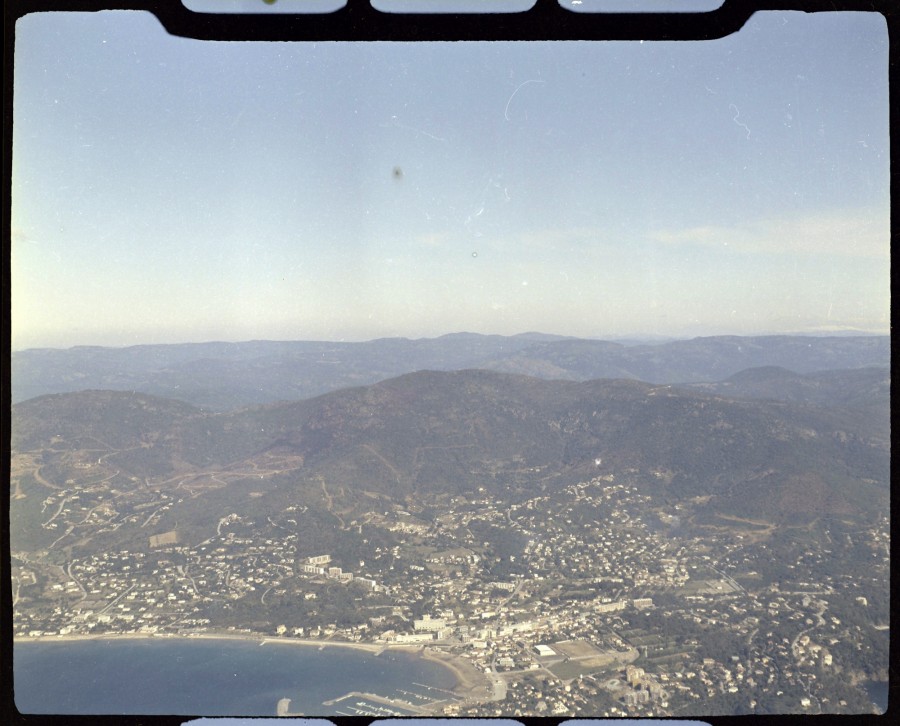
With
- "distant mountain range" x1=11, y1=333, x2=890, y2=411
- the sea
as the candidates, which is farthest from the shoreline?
"distant mountain range" x1=11, y1=333, x2=890, y2=411

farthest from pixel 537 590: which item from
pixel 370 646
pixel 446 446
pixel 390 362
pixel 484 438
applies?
pixel 390 362

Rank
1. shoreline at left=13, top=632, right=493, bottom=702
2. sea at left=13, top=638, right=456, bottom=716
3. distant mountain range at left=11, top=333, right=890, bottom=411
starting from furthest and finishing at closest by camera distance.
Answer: distant mountain range at left=11, top=333, right=890, bottom=411 < shoreline at left=13, top=632, right=493, bottom=702 < sea at left=13, top=638, right=456, bottom=716

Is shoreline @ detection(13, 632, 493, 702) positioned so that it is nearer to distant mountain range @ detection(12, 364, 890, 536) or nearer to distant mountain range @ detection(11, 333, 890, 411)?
distant mountain range @ detection(12, 364, 890, 536)

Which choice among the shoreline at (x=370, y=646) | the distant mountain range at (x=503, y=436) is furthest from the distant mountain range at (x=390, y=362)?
the shoreline at (x=370, y=646)

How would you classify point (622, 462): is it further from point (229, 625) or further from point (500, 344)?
point (229, 625)

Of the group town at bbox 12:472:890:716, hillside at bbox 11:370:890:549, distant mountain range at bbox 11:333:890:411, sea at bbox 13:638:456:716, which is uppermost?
distant mountain range at bbox 11:333:890:411

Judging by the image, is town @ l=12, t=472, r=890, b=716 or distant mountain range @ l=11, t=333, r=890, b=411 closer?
town @ l=12, t=472, r=890, b=716
